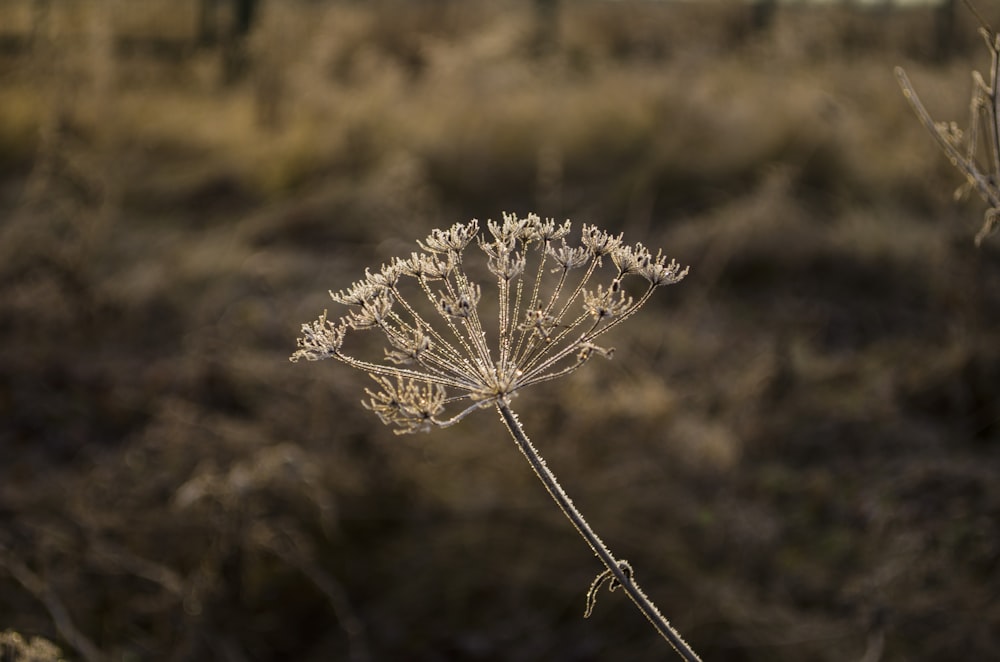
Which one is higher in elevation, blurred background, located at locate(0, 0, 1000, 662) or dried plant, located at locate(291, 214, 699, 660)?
blurred background, located at locate(0, 0, 1000, 662)

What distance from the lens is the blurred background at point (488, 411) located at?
3.24 meters

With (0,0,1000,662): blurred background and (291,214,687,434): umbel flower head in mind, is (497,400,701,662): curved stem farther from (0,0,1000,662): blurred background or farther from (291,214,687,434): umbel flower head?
(0,0,1000,662): blurred background

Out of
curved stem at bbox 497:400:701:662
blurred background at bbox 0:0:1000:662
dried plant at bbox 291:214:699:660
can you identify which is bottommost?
curved stem at bbox 497:400:701:662

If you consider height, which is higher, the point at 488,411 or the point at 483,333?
the point at 488,411

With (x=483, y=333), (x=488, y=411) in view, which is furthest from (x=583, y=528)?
(x=488, y=411)

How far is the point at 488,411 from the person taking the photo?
442 cm

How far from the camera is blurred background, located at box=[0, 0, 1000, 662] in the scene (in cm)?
324

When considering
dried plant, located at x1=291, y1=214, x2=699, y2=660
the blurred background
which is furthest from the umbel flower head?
the blurred background

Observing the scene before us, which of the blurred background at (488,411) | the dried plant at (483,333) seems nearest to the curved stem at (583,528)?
the dried plant at (483,333)

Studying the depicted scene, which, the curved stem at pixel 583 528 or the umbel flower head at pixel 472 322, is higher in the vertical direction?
the umbel flower head at pixel 472 322

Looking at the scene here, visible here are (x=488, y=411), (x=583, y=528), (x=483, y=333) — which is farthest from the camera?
(x=488, y=411)

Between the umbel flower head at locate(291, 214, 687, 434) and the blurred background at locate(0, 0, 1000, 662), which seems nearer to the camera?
the umbel flower head at locate(291, 214, 687, 434)

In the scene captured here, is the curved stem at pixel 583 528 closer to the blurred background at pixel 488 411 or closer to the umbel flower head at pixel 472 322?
the umbel flower head at pixel 472 322

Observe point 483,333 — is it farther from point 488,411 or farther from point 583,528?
point 488,411
